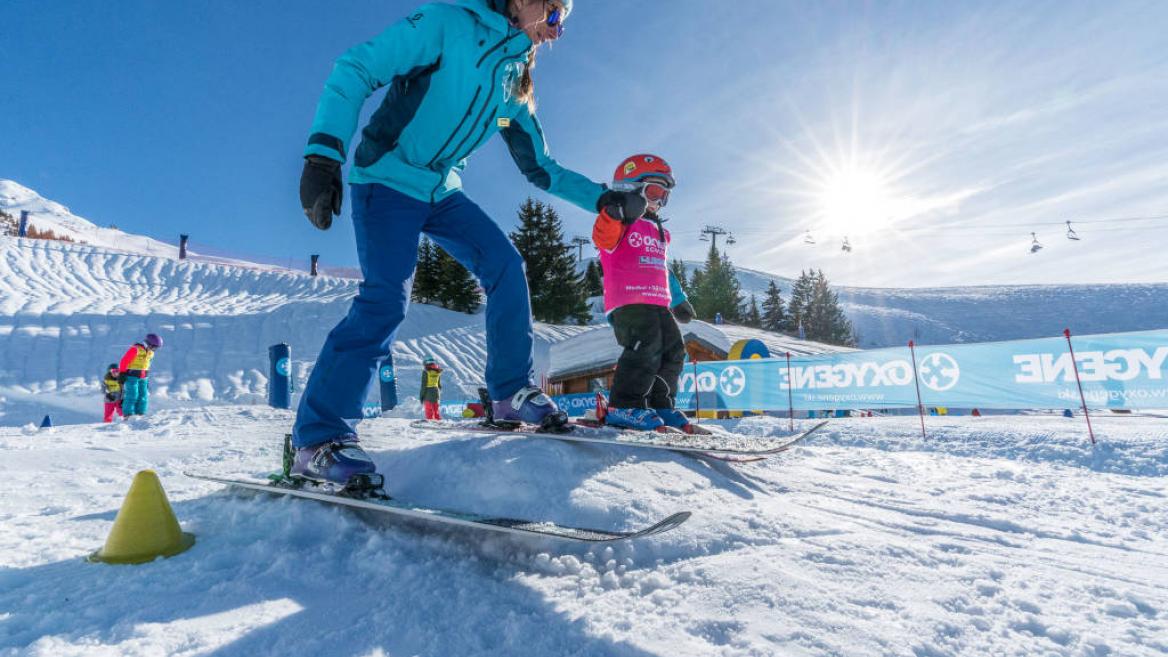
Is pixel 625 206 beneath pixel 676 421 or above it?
above

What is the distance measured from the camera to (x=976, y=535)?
6.12ft

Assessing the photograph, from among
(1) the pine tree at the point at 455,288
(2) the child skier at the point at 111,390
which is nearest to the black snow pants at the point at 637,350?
(2) the child skier at the point at 111,390

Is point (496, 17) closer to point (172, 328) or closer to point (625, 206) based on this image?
point (625, 206)

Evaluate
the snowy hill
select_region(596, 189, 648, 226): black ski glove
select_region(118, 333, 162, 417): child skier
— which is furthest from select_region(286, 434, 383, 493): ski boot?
the snowy hill

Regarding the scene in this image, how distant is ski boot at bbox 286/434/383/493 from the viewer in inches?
67.0

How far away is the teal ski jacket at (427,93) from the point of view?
5.97 feet

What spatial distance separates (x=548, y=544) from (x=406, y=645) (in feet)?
1.97

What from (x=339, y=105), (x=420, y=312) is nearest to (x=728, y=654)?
(x=339, y=105)

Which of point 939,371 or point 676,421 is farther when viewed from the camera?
point 939,371

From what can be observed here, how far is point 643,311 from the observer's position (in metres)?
3.38

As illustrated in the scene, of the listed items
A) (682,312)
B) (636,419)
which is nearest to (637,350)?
(636,419)

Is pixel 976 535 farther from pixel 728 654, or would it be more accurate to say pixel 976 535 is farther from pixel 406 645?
pixel 406 645

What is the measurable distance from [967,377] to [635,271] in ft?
23.3

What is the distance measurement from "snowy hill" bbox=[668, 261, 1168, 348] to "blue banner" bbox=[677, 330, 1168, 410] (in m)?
55.8
